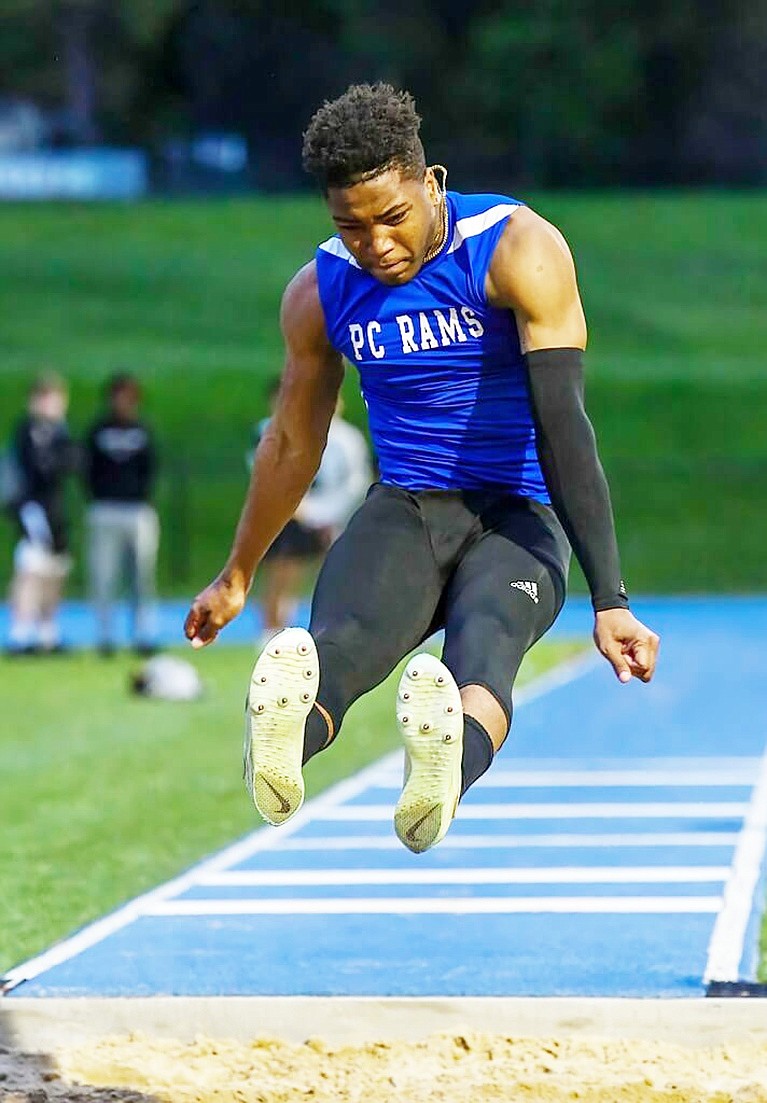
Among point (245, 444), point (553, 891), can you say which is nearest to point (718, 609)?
point (245, 444)

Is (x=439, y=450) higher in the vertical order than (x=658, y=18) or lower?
higher

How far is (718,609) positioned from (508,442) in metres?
16.7

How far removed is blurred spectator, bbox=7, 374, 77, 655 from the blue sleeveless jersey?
11.7 metres

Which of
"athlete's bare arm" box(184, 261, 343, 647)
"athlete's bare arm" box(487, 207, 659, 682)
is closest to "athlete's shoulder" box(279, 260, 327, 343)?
"athlete's bare arm" box(184, 261, 343, 647)

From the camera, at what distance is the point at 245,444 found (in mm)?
30469

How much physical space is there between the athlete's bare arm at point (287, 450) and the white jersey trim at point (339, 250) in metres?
0.10

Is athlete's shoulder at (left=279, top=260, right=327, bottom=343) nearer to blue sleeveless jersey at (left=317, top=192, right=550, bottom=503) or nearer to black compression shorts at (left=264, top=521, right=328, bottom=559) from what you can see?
blue sleeveless jersey at (left=317, top=192, right=550, bottom=503)

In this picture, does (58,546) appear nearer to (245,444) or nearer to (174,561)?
(174,561)

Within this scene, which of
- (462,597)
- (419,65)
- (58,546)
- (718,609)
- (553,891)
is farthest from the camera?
(419,65)

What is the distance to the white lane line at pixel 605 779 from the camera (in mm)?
10672

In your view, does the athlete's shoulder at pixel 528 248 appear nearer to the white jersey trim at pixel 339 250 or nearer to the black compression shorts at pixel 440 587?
the white jersey trim at pixel 339 250

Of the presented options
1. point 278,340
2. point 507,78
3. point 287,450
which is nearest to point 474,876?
point 287,450

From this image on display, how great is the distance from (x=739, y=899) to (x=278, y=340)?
33098mm

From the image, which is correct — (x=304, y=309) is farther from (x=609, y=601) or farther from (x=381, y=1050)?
(x=381, y=1050)
